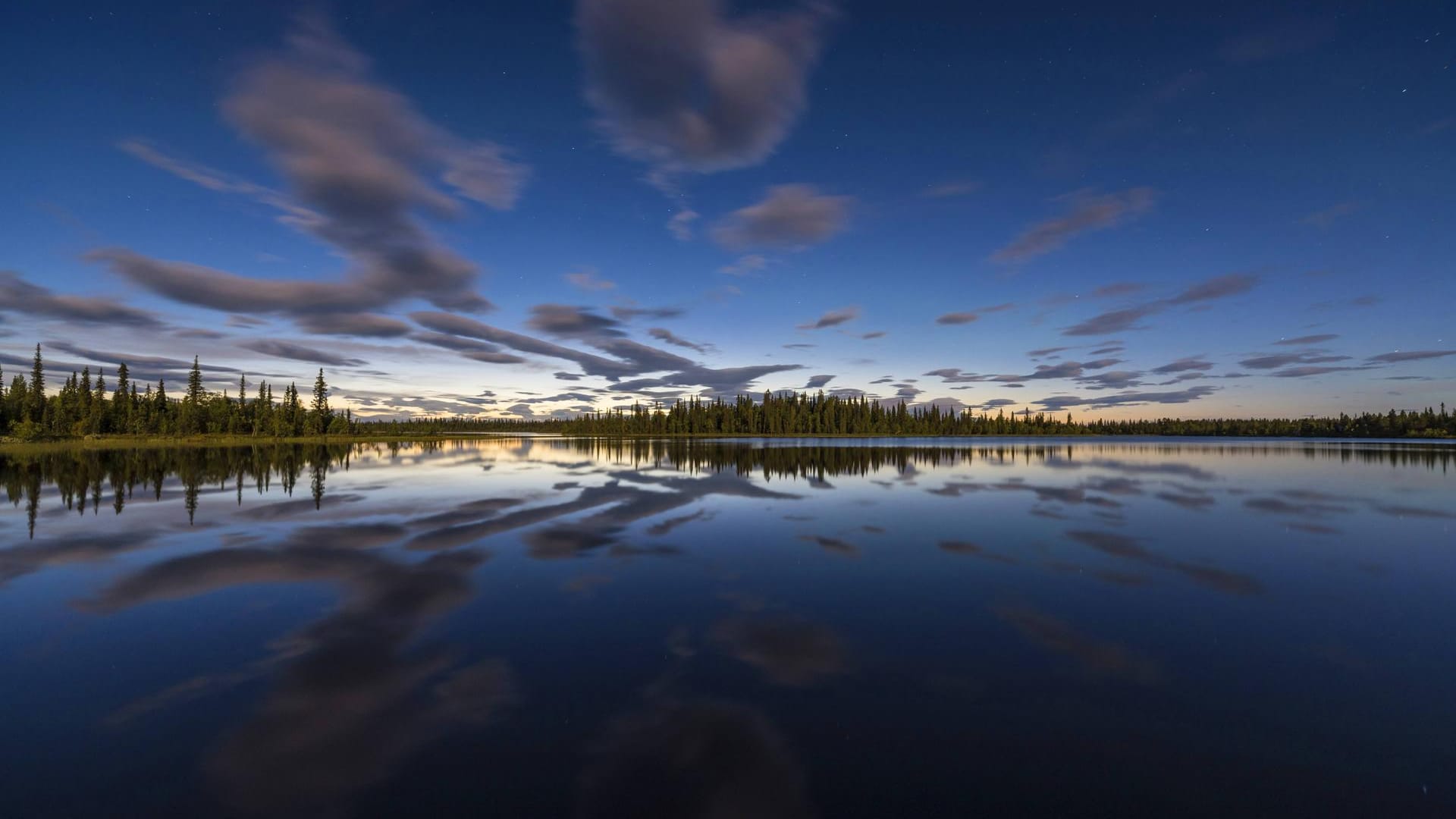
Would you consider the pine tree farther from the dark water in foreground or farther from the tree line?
the dark water in foreground

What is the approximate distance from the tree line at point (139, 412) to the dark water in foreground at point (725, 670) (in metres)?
145

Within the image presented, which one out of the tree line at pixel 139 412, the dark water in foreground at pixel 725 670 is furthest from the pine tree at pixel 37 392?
the dark water in foreground at pixel 725 670

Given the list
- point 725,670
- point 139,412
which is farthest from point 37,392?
Result: point 725,670

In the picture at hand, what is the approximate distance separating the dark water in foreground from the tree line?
144619 millimetres

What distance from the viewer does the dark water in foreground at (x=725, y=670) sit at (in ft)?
21.7

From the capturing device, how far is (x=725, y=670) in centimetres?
954

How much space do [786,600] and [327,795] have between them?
29.5ft

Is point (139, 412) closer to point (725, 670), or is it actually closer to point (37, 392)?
point (37, 392)

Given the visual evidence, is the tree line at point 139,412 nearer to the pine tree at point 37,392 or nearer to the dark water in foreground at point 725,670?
the pine tree at point 37,392

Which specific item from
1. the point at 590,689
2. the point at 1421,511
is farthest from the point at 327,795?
the point at 1421,511

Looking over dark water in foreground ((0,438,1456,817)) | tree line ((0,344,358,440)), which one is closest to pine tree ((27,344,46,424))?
tree line ((0,344,358,440))

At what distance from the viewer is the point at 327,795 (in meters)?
6.44

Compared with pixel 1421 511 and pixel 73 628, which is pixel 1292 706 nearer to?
pixel 73 628

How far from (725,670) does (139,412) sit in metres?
179
